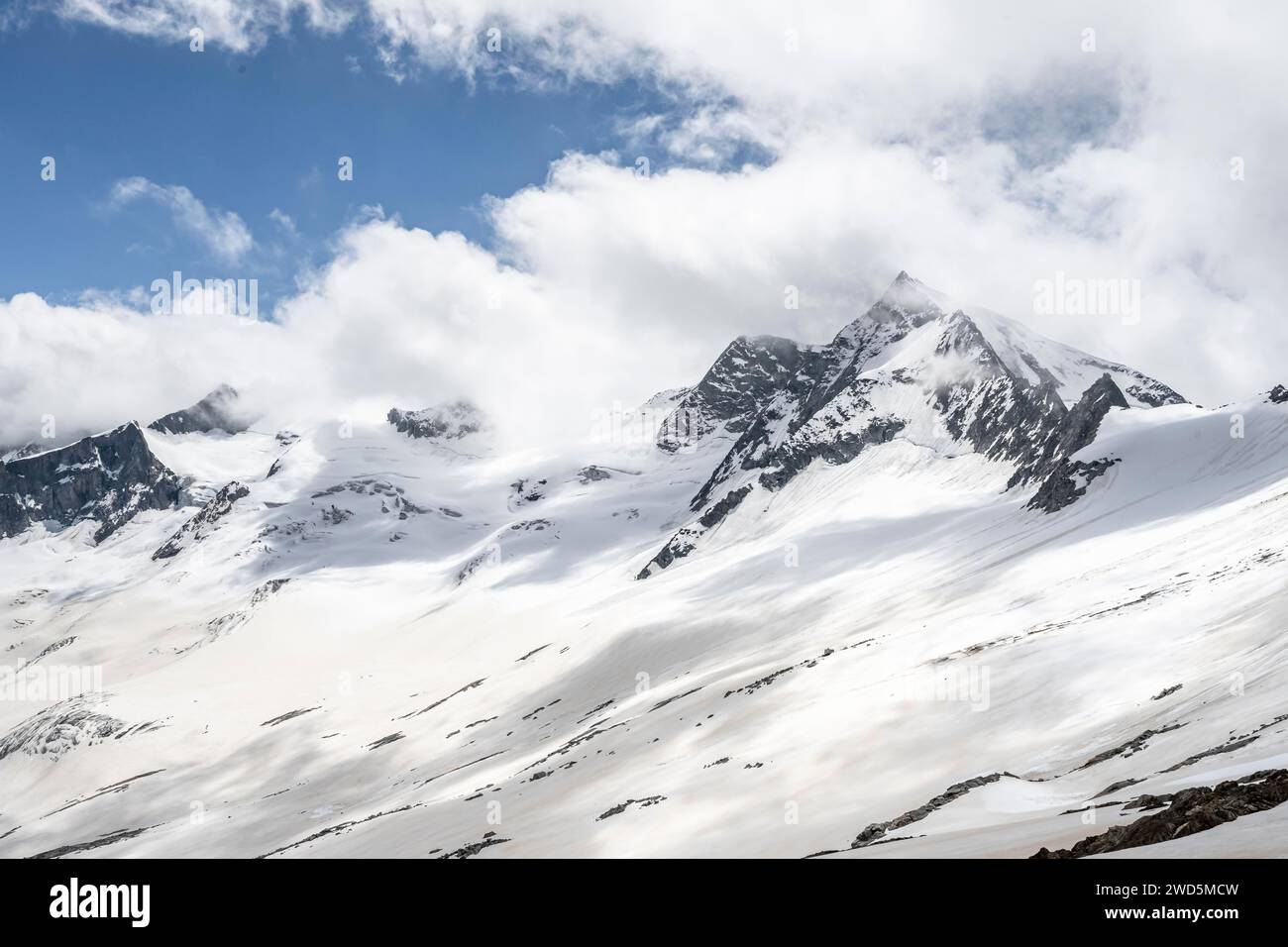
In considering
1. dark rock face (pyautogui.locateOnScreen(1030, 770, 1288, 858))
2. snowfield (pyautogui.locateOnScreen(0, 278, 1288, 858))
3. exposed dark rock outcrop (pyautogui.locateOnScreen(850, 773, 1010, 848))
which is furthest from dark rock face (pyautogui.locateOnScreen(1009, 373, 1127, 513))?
dark rock face (pyautogui.locateOnScreen(1030, 770, 1288, 858))

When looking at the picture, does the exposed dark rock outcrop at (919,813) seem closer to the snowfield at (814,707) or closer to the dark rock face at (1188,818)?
the snowfield at (814,707)

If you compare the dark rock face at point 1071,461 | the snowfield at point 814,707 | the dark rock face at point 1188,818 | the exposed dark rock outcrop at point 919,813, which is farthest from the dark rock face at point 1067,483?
the dark rock face at point 1188,818

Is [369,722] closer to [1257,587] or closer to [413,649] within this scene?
[413,649]

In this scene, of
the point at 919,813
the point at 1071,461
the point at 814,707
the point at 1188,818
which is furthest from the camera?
the point at 1071,461

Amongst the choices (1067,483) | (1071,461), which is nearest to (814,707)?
(1067,483)

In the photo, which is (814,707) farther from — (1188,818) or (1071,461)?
(1071,461)

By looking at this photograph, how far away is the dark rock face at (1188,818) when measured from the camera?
12547 mm

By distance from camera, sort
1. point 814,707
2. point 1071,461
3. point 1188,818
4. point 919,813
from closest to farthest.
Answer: point 1188,818
point 919,813
point 814,707
point 1071,461

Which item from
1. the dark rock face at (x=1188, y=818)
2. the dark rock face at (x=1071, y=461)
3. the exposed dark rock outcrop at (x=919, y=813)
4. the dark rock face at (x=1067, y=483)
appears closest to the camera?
the dark rock face at (x=1188, y=818)

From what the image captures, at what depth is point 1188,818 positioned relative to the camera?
12.9 metres

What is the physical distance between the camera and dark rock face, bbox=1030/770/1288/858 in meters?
12.5
